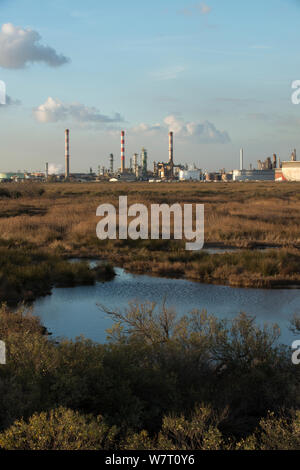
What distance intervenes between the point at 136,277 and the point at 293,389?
1069 cm

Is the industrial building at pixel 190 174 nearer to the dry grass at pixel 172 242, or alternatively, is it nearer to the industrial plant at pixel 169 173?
the industrial plant at pixel 169 173

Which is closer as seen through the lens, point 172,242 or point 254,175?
point 172,242

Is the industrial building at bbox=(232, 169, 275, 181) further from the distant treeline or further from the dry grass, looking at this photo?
the distant treeline

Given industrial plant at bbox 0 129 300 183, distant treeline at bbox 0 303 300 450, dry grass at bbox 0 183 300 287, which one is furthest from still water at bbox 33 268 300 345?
industrial plant at bbox 0 129 300 183

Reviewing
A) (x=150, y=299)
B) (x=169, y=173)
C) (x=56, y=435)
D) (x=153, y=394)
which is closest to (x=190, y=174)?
(x=169, y=173)

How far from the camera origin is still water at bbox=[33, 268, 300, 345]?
11359 millimetres

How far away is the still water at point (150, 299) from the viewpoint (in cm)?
1136

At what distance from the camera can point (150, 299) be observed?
13.8 m

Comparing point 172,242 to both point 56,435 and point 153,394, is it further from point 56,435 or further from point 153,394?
point 56,435

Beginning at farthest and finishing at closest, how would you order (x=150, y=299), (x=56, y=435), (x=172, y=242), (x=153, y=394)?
(x=172, y=242) < (x=150, y=299) < (x=153, y=394) < (x=56, y=435)

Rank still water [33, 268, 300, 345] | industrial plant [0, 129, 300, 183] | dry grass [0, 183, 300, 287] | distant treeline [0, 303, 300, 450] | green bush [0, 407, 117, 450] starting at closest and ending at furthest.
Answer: green bush [0, 407, 117, 450], distant treeline [0, 303, 300, 450], still water [33, 268, 300, 345], dry grass [0, 183, 300, 287], industrial plant [0, 129, 300, 183]

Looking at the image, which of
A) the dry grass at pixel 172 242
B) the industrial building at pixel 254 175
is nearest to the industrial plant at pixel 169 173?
the industrial building at pixel 254 175
